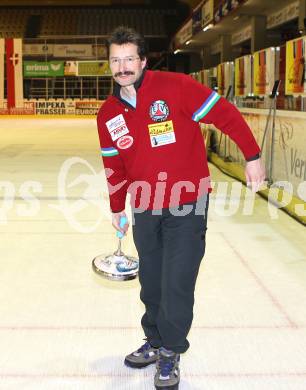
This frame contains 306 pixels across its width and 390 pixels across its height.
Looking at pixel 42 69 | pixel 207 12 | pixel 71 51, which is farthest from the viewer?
pixel 71 51

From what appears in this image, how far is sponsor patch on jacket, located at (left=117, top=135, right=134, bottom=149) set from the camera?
2.57 metres

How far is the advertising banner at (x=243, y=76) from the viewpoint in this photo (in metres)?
10.6

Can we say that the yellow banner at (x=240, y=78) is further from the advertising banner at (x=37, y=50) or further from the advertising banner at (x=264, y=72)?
the advertising banner at (x=37, y=50)

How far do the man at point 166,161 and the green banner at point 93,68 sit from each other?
92.3 ft

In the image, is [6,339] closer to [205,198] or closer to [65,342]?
[65,342]

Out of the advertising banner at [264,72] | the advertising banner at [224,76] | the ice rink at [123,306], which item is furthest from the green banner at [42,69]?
the ice rink at [123,306]

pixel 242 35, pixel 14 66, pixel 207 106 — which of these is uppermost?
pixel 242 35

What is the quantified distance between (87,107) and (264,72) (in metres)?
22.9

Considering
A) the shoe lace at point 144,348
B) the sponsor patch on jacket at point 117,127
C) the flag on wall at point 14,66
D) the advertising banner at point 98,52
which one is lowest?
the shoe lace at point 144,348

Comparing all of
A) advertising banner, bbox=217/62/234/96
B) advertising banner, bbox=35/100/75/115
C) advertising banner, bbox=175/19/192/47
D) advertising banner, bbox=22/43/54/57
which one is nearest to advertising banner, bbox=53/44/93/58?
advertising banner, bbox=22/43/54/57

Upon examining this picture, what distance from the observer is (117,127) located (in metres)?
2.59

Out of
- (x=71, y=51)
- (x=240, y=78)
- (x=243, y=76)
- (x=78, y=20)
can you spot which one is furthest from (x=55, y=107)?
(x=243, y=76)

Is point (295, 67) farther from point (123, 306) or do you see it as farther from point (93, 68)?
point (93, 68)

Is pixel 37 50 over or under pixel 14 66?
over
